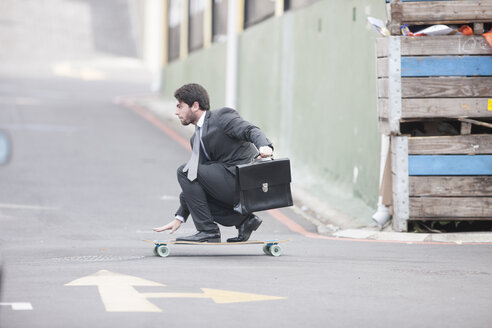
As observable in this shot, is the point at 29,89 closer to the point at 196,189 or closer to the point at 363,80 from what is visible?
the point at 363,80

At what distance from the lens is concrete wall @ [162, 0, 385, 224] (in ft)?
42.1

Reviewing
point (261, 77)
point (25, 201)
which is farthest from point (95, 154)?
point (25, 201)

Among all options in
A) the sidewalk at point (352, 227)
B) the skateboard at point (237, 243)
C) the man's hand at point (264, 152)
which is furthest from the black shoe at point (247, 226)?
the sidewalk at point (352, 227)

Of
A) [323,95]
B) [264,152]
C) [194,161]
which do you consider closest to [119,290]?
[264,152]

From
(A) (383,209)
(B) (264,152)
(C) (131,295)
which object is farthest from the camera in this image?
(A) (383,209)

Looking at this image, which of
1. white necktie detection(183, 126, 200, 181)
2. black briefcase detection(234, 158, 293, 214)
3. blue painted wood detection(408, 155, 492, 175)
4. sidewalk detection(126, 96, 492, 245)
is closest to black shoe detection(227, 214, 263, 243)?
black briefcase detection(234, 158, 293, 214)

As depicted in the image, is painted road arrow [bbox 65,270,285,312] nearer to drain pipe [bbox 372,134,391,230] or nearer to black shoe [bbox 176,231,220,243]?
black shoe [bbox 176,231,220,243]

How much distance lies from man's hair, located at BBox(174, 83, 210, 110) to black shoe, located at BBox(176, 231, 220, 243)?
43.1 inches

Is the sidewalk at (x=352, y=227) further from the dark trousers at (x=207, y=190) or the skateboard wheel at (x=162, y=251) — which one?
the skateboard wheel at (x=162, y=251)

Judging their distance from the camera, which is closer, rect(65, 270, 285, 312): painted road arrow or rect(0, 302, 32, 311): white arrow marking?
rect(0, 302, 32, 311): white arrow marking

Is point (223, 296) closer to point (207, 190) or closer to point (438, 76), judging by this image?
point (207, 190)

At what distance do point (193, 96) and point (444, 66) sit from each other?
10.5ft

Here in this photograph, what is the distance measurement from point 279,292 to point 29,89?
2813 centimetres

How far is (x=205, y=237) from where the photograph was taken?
9.04 metres
